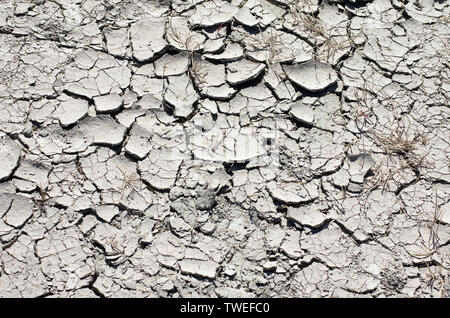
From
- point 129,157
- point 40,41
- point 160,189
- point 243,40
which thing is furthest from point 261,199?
point 40,41

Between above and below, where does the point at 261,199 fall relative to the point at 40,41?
below

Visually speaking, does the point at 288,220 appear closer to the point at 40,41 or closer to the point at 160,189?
the point at 160,189

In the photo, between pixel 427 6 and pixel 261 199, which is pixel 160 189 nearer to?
pixel 261 199
